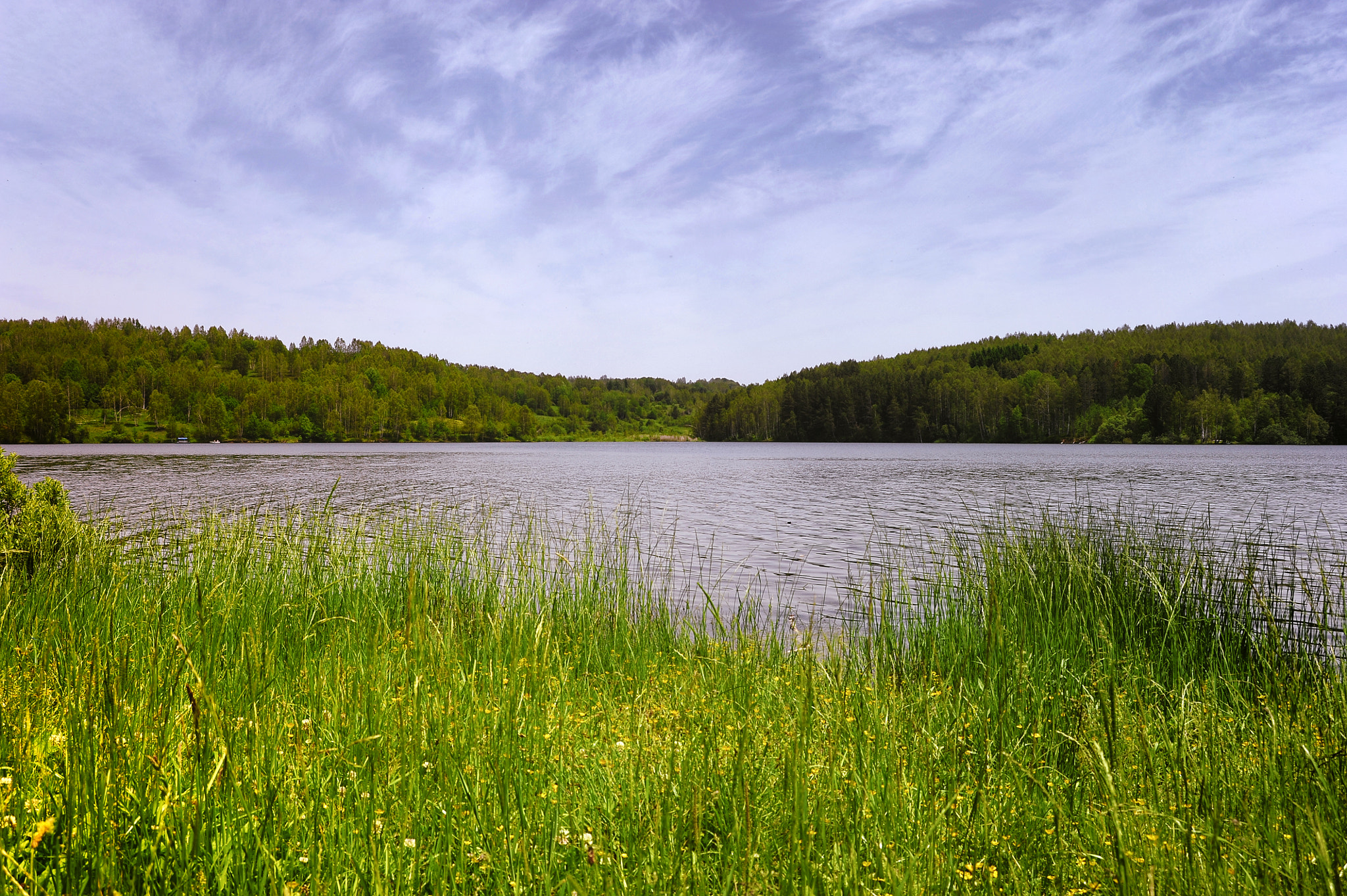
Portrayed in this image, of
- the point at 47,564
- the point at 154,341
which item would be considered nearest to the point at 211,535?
the point at 47,564

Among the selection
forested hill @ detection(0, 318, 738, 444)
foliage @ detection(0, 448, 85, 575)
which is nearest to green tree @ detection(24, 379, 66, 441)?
forested hill @ detection(0, 318, 738, 444)

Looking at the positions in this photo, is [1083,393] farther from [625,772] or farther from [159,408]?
[159,408]

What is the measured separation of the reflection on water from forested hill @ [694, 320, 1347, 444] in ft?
151

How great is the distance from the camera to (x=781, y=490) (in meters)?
35.2

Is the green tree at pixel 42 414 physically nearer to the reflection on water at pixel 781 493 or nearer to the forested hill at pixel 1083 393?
the reflection on water at pixel 781 493

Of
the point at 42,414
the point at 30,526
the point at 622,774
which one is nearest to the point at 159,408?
the point at 42,414

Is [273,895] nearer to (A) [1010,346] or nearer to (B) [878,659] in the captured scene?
(B) [878,659]

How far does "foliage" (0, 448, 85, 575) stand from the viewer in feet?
25.3

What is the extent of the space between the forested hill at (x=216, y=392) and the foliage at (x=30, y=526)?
123 meters

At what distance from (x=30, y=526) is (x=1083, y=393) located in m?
144

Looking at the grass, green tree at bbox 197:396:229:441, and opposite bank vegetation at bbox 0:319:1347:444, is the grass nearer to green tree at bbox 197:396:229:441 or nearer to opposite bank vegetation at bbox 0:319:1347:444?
opposite bank vegetation at bbox 0:319:1347:444

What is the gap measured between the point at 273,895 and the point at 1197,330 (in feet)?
603

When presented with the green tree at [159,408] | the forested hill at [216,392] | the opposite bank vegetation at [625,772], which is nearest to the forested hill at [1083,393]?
the forested hill at [216,392]

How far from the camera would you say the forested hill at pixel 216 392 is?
112m
